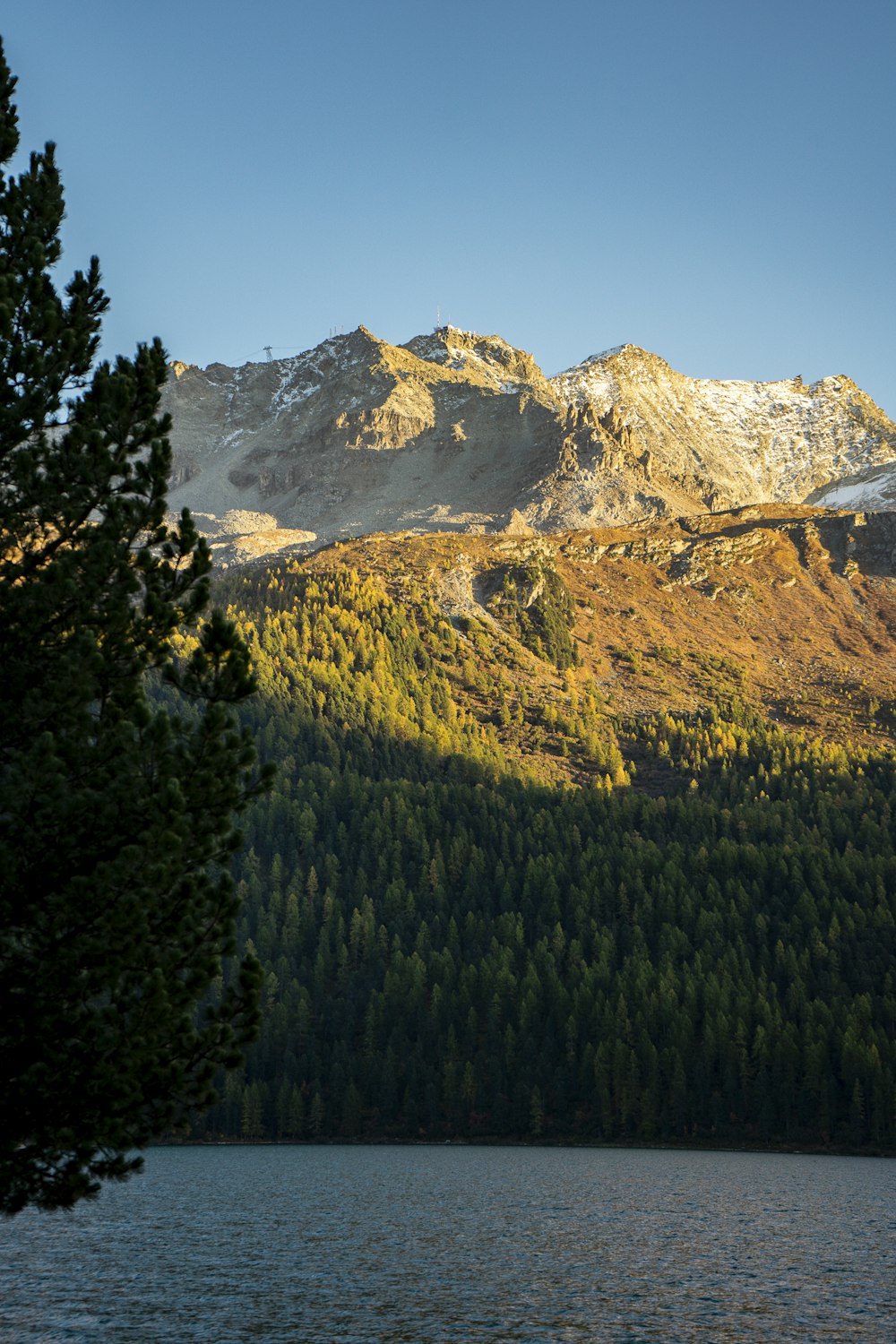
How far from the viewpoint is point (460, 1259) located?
6206 cm

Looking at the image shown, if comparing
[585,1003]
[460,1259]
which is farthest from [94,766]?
[585,1003]

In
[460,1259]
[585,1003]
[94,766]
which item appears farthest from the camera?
[585,1003]

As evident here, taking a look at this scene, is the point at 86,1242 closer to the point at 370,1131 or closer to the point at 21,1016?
the point at 21,1016

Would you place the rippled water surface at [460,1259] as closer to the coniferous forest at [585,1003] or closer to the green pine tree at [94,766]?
the green pine tree at [94,766]

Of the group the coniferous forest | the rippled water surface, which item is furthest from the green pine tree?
the coniferous forest

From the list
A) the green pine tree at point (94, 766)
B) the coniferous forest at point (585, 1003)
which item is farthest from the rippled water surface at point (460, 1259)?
the coniferous forest at point (585, 1003)

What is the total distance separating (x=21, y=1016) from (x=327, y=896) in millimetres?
170561

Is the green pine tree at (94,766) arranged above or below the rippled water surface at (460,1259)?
above

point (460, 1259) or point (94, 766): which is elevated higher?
point (94, 766)

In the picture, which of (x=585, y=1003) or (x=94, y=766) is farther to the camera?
(x=585, y=1003)

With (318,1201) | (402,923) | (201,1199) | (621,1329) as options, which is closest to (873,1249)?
(621,1329)

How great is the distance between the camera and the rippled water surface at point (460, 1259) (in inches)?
1779

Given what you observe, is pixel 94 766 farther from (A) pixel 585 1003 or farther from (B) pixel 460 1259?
(A) pixel 585 1003

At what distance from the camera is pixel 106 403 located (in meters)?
26.0
